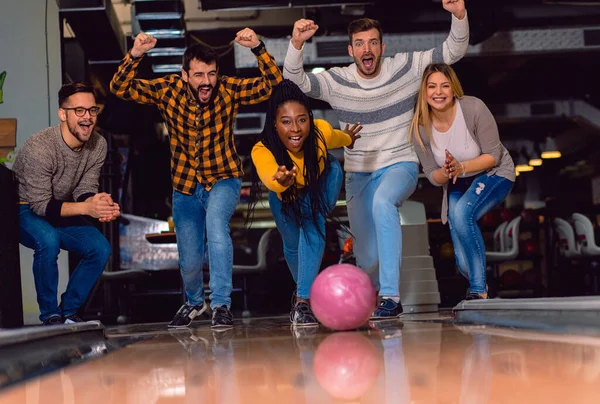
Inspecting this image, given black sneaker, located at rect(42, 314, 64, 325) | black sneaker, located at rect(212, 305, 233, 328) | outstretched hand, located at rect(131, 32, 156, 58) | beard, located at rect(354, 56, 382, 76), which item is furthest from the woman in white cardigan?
black sneaker, located at rect(42, 314, 64, 325)

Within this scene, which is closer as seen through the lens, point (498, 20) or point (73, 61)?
point (498, 20)

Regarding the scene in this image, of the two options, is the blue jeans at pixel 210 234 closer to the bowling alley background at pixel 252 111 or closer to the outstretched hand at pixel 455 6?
the outstretched hand at pixel 455 6

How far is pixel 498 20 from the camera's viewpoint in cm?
780

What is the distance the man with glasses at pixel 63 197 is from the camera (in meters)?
4.02

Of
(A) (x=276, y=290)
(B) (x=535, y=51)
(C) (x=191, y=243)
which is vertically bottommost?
(A) (x=276, y=290)

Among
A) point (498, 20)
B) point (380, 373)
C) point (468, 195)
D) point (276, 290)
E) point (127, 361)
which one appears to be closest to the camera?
point (380, 373)

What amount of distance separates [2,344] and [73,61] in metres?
6.70

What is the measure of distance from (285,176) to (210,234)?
2.16ft

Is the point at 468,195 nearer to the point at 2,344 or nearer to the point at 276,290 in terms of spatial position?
the point at 2,344

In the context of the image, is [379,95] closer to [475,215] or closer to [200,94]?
[475,215]

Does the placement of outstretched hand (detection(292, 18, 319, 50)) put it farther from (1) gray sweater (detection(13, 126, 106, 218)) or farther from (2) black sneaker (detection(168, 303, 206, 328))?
(2) black sneaker (detection(168, 303, 206, 328))

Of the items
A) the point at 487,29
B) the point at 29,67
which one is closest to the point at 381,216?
the point at 487,29

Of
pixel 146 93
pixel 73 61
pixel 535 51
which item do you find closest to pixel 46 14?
pixel 73 61

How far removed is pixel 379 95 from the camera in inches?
160
